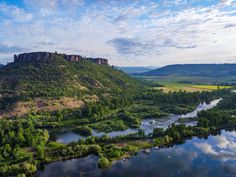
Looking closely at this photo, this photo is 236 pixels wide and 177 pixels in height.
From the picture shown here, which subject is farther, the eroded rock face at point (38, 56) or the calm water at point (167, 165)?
the eroded rock face at point (38, 56)

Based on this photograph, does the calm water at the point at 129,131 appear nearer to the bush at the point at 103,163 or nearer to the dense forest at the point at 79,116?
the dense forest at the point at 79,116

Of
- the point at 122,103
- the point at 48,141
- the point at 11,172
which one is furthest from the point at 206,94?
the point at 11,172

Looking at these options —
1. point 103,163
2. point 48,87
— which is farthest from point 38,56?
point 103,163

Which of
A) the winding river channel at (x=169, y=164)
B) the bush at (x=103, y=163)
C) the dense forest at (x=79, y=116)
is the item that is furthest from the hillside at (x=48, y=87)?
the bush at (x=103, y=163)

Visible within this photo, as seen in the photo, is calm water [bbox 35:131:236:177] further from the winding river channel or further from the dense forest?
the dense forest

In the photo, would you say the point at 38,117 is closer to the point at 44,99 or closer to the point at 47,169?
the point at 44,99

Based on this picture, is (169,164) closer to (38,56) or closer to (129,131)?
(129,131)

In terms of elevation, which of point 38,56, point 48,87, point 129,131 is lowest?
point 129,131
